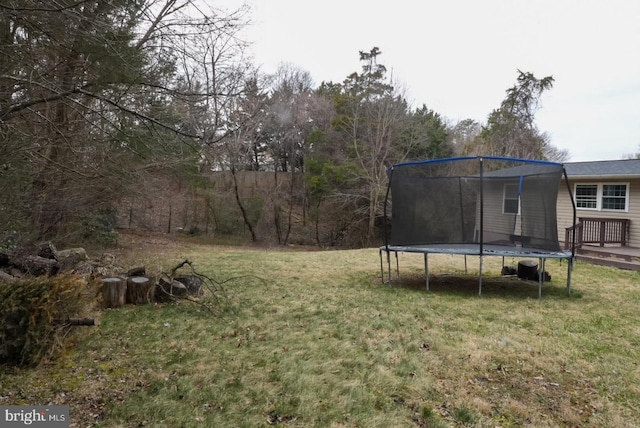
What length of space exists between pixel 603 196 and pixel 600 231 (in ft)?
5.19

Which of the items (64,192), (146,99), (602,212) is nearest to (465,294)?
(146,99)

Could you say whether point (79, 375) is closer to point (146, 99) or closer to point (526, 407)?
point (146, 99)

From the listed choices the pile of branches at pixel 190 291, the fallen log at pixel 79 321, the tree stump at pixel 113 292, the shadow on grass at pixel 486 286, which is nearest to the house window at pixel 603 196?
the shadow on grass at pixel 486 286

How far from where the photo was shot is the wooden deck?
8258 millimetres

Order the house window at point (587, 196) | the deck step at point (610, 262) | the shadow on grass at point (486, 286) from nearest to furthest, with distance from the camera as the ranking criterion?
the shadow on grass at point (486, 286) < the deck step at point (610, 262) < the house window at point (587, 196)

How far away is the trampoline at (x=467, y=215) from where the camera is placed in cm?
591

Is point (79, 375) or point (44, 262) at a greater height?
point (44, 262)

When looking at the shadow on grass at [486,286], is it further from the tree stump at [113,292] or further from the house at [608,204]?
the house at [608,204]

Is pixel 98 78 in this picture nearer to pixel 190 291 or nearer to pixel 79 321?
pixel 79 321

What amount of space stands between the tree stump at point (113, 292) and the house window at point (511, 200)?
6.28 m

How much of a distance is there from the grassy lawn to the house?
246 inches

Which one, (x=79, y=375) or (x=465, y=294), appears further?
(x=465, y=294)

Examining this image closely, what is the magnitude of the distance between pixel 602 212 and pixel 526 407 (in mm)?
11634

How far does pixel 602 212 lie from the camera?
1143 cm
